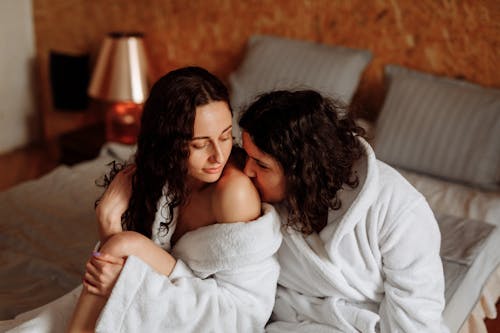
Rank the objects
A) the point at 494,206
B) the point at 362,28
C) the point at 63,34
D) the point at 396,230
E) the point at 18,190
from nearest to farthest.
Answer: the point at 396,230 → the point at 494,206 → the point at 18,190 → the point at 362,28 → the point at 63,34

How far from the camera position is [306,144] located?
53.4 inches

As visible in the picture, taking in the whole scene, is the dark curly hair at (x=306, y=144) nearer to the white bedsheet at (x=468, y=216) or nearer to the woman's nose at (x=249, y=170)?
the woman's nose at (x=249, y=170)

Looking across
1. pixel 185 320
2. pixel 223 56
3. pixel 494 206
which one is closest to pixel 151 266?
pixel 185 320

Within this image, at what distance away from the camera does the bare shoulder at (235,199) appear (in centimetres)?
141

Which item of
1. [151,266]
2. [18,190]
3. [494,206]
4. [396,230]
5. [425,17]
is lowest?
[18,190]

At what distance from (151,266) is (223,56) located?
1952 millimetres

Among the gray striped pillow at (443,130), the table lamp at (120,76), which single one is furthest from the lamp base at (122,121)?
the gray striped pillow at (443,130)

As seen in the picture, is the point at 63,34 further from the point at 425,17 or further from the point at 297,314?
the point at 297,314

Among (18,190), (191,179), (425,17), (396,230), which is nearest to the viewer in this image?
(396,230)

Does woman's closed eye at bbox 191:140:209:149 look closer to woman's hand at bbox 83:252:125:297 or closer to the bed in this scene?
woman's hand at bbox 83:252:125:297

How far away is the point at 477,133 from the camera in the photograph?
7.74 feet

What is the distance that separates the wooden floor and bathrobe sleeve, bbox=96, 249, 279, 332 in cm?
212

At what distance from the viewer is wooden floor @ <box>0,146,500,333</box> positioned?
342cm

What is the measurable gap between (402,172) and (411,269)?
1.06 m
